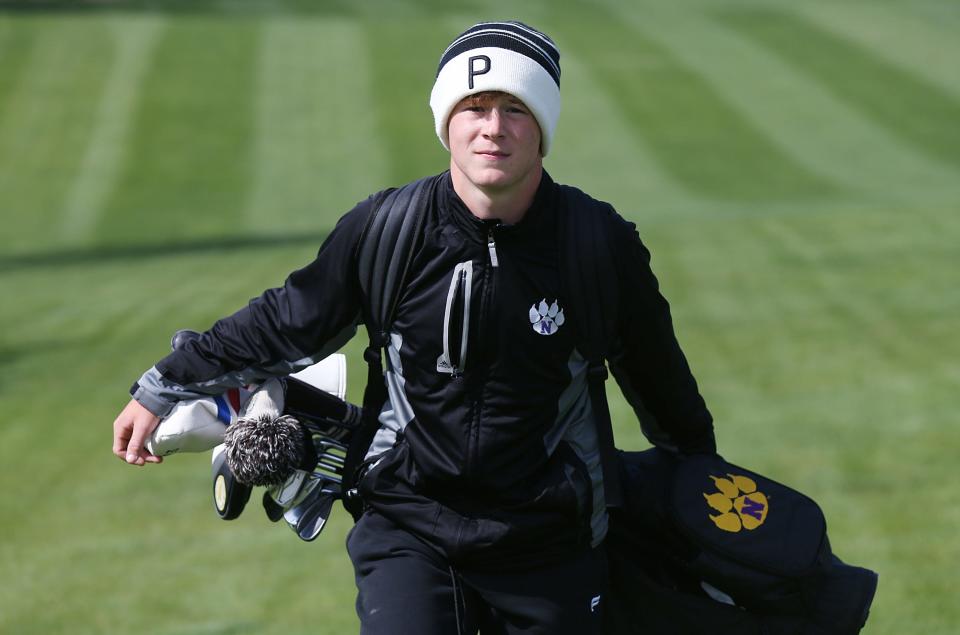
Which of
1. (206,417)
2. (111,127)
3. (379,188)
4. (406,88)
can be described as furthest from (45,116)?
(206,417)

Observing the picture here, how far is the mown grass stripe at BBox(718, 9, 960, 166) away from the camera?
2216 cm

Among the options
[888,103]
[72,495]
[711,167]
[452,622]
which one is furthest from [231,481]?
[888,103]

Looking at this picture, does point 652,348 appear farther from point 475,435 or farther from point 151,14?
point 151,14

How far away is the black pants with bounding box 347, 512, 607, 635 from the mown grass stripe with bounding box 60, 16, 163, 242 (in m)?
17.1

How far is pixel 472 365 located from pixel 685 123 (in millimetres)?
19669

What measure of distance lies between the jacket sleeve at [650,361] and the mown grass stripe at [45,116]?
1688cm

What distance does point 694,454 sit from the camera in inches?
162

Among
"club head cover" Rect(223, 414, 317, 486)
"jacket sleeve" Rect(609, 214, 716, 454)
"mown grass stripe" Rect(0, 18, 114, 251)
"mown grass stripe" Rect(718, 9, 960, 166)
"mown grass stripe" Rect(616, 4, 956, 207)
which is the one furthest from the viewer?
"mown grass stripe" Rect(718, 9, 960, 166)

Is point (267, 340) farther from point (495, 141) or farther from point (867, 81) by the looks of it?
point (867, 81)

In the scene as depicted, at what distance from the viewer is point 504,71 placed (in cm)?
357

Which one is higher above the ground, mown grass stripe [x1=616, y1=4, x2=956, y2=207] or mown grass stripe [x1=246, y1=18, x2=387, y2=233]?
mown grass stripe [x1=616, y1=4, x2=956, y2=207]

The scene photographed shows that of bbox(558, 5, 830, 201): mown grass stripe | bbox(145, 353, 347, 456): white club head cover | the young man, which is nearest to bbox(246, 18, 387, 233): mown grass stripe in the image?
bbox(558, 5, 830, 201): mown grass stripe

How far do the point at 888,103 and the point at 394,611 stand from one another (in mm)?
21522

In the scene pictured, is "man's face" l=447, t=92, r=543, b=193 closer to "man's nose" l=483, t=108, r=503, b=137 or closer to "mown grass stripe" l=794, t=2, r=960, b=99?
"man's nose" l=483, t=108, r=503, b=137
